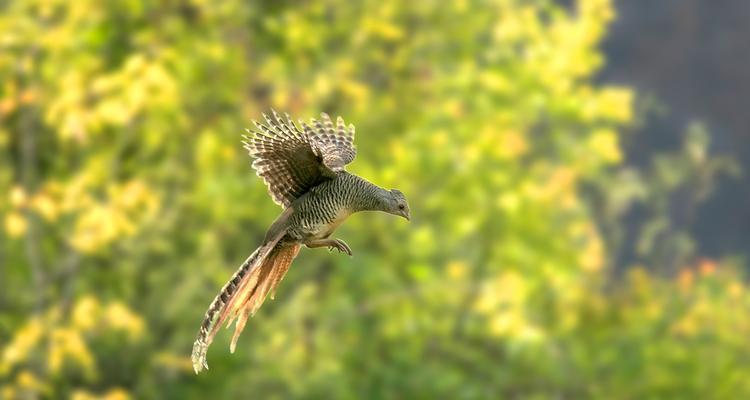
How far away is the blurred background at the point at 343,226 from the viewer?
961 cm

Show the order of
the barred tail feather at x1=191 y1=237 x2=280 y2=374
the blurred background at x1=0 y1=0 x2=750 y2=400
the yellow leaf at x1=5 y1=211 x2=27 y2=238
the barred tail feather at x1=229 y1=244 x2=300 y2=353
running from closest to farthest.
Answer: the barred tail feather at x1=191 y1=237 x2=280 y2=374
the barred tail feather at x1=229 y1=244 x2=300 y2=353
the yellow leaf at x1=5 y1=211 x2=27 y2=238
the blurred background at x1=0 y1=0 x2=750 y2=400

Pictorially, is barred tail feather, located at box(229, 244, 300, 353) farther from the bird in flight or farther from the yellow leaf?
the yellow leaf

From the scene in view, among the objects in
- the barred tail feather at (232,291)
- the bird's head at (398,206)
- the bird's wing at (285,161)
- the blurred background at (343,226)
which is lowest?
the barred tail feather at (232,291)

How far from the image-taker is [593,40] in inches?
460

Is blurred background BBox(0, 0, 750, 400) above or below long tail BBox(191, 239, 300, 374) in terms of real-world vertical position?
above

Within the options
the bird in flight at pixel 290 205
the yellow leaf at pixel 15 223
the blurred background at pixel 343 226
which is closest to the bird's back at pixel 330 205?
the bird in flight at pixel 290 205

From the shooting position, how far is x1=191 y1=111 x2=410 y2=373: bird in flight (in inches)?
91.3

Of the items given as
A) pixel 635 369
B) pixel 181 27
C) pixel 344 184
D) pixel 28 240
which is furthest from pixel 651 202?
pixel 344 184

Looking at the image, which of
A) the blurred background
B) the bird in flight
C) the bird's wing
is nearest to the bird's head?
the bird in flight

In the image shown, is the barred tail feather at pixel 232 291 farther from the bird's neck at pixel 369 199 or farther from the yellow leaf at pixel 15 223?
the yellow leaf at pixel 15 223

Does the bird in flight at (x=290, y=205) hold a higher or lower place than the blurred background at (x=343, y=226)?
lower

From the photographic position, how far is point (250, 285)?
7.93 ft

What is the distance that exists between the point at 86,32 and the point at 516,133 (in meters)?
3.77

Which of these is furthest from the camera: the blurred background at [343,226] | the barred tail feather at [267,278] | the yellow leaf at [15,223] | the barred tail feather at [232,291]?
the blurred background at [343,226]
